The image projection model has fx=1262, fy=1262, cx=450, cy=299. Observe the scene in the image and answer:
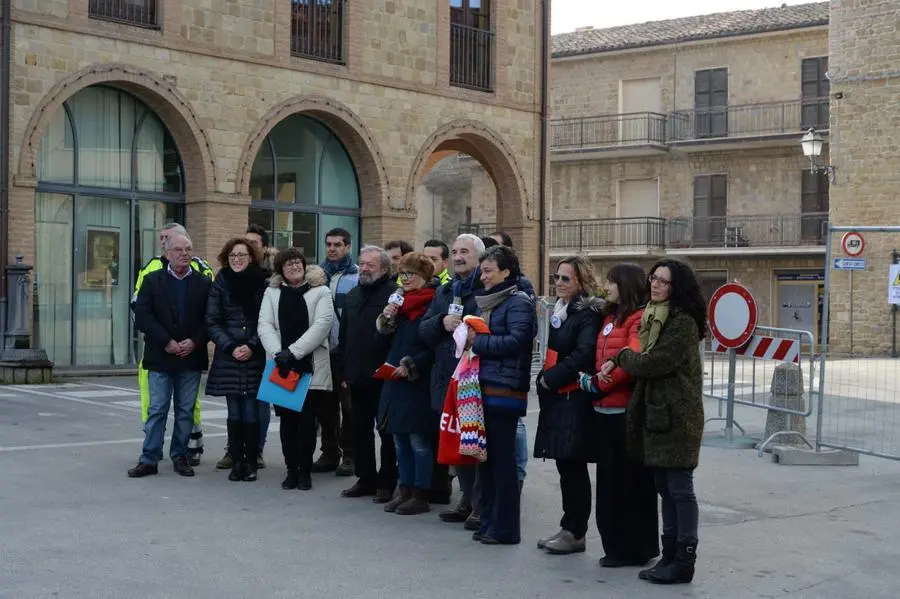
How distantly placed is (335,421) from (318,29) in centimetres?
1306

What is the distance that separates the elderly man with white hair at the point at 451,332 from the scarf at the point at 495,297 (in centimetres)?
23

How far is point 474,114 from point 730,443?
1328 centimetres

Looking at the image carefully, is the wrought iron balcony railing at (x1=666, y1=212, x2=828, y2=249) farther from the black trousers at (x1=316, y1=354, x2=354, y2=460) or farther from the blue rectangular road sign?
the black trousers at (x1=316, y1=354, x2=354, y2=460)

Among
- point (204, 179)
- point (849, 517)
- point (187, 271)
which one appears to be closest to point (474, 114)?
point (204, 179)

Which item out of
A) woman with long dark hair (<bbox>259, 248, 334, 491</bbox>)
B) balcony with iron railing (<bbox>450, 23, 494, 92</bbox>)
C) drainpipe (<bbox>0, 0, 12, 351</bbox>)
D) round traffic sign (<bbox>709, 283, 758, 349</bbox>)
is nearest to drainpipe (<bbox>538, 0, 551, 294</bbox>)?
balcony with iron railing (<bbox>450, 23, 494, 92</bbox>)

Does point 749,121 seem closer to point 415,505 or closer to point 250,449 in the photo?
point 250,449

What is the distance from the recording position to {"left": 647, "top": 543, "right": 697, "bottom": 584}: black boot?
6.68 metres

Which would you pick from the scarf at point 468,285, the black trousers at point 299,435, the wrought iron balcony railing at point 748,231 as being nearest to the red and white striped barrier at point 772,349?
the black trousers at point 299,435

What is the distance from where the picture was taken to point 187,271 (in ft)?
33.0

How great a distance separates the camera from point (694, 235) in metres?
41.1

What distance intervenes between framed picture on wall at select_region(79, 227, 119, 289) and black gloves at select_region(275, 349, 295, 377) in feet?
36.4

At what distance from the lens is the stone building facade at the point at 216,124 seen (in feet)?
61.9

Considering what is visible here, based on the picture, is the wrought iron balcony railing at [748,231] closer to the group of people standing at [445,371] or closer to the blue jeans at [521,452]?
the group of people standing at [445,371]

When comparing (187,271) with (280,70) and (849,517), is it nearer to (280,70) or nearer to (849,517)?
(849,517)
